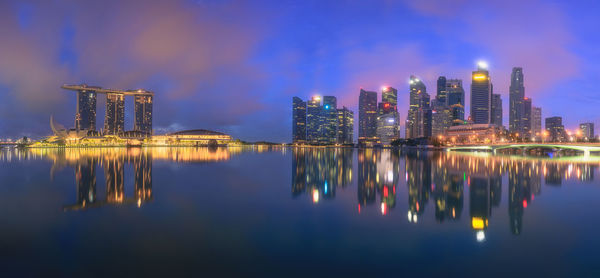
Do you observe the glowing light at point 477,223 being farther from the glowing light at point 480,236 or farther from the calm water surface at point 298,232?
the glowing light at point 480,236

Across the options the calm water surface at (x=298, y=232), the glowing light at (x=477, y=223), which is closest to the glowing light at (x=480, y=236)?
the calm water surface at (x=298, y=232)

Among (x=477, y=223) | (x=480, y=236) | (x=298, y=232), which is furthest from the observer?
(x=477, y=223)

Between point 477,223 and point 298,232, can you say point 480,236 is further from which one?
point 298,232

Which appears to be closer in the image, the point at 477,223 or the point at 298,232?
the point at 298,232

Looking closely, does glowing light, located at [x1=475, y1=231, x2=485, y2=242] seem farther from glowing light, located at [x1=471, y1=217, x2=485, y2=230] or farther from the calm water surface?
glowing light, located at [x1=471, y1=217, x2=485, y2=230]

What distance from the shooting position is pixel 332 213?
1281cm

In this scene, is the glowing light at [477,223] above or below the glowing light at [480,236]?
below

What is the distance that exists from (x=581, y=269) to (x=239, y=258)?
8.94 m

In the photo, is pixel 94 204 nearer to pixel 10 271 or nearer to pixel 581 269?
pixel 10 271

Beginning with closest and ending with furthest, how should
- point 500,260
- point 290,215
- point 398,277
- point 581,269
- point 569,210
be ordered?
point 398,277 → point 581,269 → point 500,260 → point 290,215 → point 569,210

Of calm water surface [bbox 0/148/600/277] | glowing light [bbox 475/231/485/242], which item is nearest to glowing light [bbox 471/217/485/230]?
calm water surface [bbox 0/148/600/277]

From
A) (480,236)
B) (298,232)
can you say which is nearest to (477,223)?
(480,236)

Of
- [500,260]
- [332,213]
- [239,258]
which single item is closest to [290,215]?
[332,213]

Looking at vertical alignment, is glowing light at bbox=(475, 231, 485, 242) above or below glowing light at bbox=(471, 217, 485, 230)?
above
